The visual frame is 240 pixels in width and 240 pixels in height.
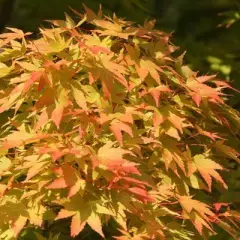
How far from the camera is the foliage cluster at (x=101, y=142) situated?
212 centimetres

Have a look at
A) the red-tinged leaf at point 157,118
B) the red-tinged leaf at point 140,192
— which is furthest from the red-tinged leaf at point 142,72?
the red-tinged leaf at point 140,192

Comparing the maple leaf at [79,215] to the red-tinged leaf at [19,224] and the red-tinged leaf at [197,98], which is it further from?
the red-tinged leaf at [197,98]

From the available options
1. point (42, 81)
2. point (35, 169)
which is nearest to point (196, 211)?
point (35, 169)

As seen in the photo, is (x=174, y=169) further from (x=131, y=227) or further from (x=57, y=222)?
(x=57, y=222)

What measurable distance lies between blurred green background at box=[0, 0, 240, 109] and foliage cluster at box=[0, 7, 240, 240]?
1.29 m

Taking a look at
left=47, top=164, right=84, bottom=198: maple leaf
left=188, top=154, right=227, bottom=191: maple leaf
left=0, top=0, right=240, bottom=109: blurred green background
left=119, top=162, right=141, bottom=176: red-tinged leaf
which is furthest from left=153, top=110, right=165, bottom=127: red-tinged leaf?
left=0, top=0, right=240, bottom=109: blurred green background

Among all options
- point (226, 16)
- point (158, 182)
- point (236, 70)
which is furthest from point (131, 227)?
point (226, 16)

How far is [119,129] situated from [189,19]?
242cm

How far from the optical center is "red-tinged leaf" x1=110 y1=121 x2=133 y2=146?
7.07 feet

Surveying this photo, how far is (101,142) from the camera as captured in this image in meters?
2.28

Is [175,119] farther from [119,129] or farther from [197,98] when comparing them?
[119,129]

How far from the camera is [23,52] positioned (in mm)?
2443

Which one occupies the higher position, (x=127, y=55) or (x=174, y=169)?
(x=127, y=55)

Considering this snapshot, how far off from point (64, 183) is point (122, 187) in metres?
0.23
